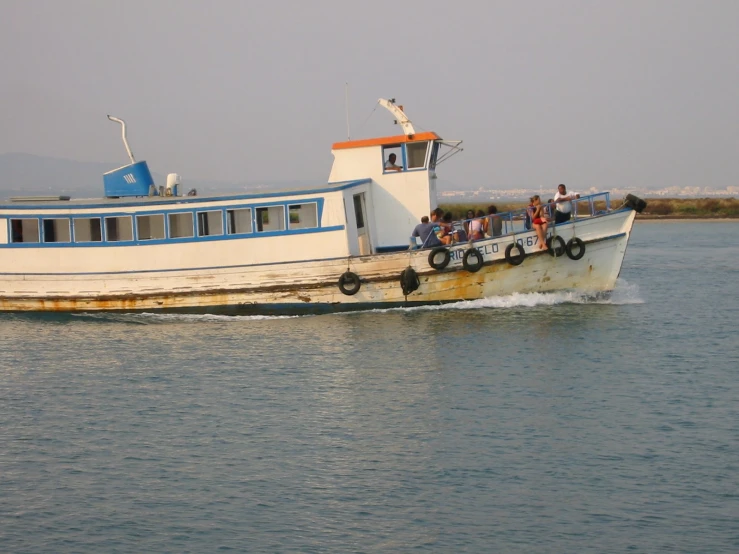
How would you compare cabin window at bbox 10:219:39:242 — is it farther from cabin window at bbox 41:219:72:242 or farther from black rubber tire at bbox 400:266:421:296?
black rubber tire at bbox 400:266:421:296

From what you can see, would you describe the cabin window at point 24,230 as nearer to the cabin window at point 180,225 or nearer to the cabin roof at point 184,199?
the cabin roof at point 184,199

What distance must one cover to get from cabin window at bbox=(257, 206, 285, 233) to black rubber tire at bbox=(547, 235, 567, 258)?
6.25 metres

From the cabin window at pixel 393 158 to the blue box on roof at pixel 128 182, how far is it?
6.14m

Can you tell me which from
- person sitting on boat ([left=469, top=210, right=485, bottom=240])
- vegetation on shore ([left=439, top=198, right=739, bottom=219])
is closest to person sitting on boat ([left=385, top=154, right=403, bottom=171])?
person sitting on boat ([left=469, top=210, right=485, bottom=240])

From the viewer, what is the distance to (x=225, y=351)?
20.6 meters

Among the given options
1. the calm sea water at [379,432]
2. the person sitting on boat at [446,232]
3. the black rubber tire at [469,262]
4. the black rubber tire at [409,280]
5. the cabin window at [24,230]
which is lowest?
the calm sea water at [379,432]

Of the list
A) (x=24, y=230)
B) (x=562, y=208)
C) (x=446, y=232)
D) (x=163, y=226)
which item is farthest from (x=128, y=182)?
(x=562, y=208)

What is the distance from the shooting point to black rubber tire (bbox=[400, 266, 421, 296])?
916 inches

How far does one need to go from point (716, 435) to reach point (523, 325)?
822 cm

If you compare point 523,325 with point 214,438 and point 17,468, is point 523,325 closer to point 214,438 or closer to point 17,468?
point 214,438

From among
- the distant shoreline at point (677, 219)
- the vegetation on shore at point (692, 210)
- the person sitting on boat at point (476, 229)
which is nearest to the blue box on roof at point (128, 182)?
the person sitting on boat at point (476, 229)

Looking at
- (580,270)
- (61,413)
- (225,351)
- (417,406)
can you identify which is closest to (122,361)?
(225,351)

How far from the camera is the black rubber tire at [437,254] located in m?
23.2

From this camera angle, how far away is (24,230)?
25125 mm
